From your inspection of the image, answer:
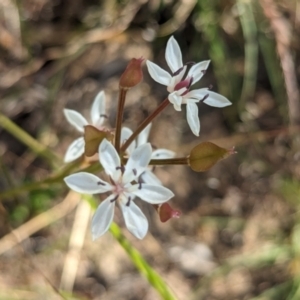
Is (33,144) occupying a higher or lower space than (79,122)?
lower

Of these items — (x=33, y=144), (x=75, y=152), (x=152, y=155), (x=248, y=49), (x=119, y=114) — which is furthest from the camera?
(x=248, y=49)

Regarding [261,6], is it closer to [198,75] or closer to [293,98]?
[293,98]

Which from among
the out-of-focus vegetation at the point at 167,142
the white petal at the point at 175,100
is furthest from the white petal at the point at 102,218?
the out-of-focus vegetation at the point at 167,142

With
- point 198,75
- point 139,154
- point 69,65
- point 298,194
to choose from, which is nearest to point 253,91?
point 298,194

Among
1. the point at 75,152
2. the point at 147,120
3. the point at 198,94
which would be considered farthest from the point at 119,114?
the point at 75,152

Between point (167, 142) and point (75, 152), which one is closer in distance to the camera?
point (75, 152)

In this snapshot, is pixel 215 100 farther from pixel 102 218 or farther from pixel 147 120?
pixel 102 218

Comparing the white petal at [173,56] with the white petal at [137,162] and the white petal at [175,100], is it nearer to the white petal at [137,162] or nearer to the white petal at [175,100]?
the white petal at [175,100]
